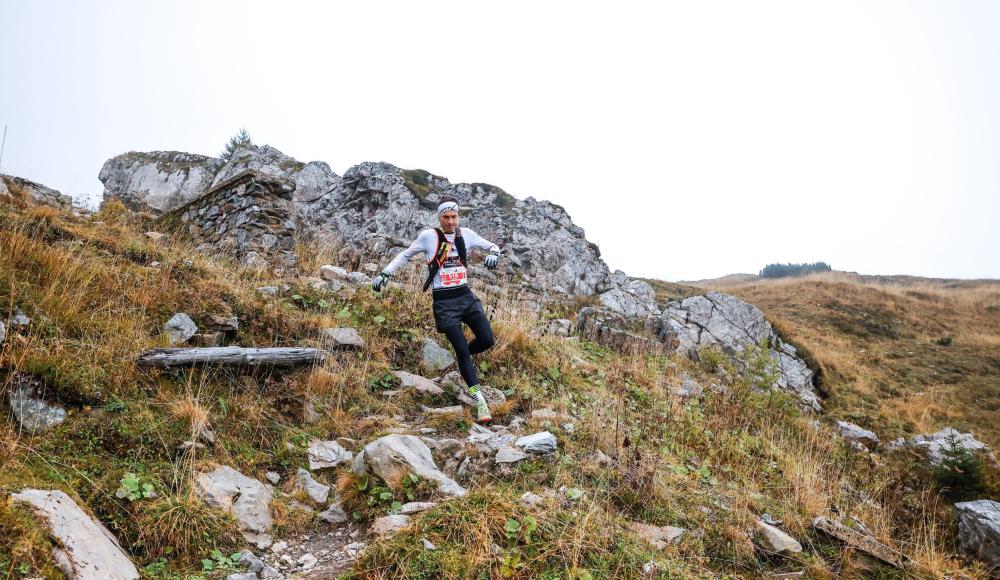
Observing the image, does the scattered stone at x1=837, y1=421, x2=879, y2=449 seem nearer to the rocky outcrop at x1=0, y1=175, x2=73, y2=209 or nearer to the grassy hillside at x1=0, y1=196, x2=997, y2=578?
the grassy hillside at x1=0, y1=196, x2=997, y2=578

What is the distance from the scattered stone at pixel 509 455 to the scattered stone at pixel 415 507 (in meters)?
0.87

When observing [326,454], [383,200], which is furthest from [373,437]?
[383,200]

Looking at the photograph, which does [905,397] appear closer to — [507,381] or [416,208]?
[507,381]

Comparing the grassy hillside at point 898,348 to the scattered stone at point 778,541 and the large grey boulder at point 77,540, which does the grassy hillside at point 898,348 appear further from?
the large grey boulder at point 77,540

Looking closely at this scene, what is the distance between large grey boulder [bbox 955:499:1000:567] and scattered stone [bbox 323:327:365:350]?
6929mm

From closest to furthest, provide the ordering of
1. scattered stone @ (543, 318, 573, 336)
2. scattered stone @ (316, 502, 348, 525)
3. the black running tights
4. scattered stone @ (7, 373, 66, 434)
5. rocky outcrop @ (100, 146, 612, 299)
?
scattered stone @ (7, 373, 66, 434) < scattered stone @ (316, 502, 348, 525) < the black running tights < scattered stone @ (543, 318, 573, 336) < rocky outcrop @ (100, 146, 612, 299)

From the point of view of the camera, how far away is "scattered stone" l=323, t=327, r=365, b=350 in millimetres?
5807

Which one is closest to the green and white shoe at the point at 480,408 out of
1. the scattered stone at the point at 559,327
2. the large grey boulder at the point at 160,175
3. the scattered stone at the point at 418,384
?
the scattered stone at the point at 418,384

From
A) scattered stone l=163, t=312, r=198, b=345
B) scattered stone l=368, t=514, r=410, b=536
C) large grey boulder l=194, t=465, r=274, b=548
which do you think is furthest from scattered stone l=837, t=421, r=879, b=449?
scattered stone l=163, t=312, r=198, b=345

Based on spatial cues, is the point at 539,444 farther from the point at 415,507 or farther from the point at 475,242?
the point at 475,242

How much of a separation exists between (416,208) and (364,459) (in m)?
21.1

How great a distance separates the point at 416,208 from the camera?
78.4ft

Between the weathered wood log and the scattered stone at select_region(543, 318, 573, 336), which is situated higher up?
the scattered stone at select_region(543, 318, 573, 336)

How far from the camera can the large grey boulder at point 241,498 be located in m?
3.11
